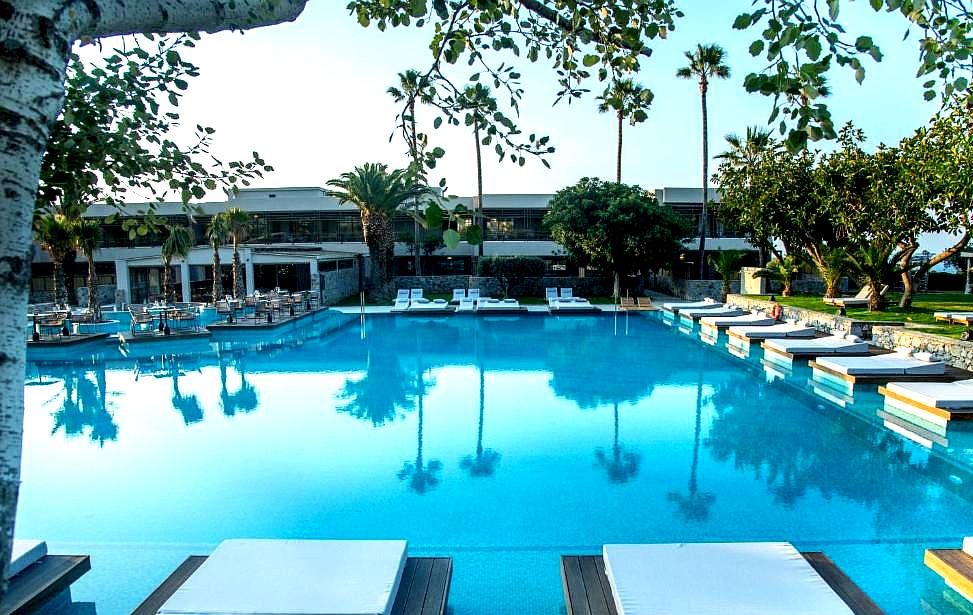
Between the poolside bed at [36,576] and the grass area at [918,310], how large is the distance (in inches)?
672

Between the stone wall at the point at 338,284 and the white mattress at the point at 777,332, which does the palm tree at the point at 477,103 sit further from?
the stone wall at the point at 338,284

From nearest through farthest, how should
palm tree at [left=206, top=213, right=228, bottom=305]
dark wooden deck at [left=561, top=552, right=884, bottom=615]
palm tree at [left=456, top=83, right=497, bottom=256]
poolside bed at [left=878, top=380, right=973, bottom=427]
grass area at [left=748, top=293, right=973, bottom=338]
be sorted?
palm tree at [left=456, top=83, right=497, bottom=256] → dark wooden deck at [left=561, top=552, right=884, bottom=615] → poolside bed at [left=878, top=380, right=973, bottom=427] → grass area at [left=748, top=293, right=973, bottom=338] → palm tree at [left=206, top=213, right=228, bottom=305]

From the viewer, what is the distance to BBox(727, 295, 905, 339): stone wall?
17672 mm

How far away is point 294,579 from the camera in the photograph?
458 centimetres

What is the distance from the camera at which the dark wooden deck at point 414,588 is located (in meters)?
4.53

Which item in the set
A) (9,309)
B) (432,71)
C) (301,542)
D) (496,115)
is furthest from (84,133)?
(301,542)

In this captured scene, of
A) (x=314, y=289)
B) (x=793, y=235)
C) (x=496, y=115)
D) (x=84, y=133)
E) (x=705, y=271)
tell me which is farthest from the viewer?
(x=705, y=271)

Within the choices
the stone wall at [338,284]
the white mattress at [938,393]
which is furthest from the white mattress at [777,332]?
the stone wall at [338,284]

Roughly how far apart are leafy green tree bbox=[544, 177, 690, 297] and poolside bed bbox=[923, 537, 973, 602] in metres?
23.1

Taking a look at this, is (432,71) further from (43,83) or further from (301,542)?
(301,542)

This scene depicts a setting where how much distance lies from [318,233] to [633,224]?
768 inches

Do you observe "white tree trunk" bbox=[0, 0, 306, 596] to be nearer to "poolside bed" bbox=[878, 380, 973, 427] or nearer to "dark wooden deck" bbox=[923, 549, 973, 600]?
"dark wooden deck" bbox=[923, 549, 973, 600]

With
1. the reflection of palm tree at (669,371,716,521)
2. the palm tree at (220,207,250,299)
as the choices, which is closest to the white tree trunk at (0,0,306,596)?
the reflection of palm tree at (669,371,716,521)

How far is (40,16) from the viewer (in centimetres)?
152
